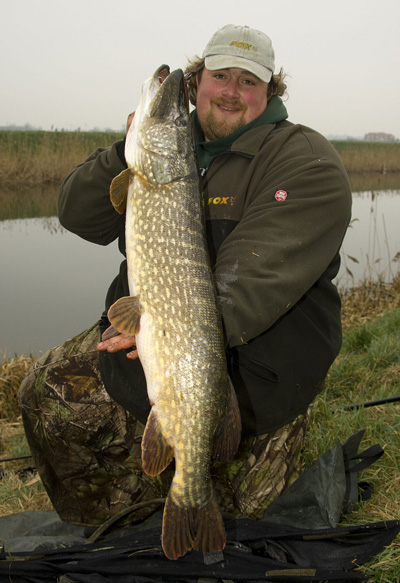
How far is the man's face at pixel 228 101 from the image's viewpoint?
10.1 feet

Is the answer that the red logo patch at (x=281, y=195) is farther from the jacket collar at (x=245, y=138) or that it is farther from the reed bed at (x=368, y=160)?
the reed bed at (x=368, y=160)

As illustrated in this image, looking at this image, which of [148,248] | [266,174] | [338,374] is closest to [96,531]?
[148,248]

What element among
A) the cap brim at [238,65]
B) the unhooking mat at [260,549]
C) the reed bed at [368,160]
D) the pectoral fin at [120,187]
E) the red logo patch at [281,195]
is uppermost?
the reed bed at [368,160]

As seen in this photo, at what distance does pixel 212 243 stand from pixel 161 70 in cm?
86

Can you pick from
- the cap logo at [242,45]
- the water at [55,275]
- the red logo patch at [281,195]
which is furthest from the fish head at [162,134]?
the water at [55,275]

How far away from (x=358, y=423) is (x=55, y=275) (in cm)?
747

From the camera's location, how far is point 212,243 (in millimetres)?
2699

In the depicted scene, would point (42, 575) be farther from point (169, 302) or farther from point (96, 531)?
point (169, 302)

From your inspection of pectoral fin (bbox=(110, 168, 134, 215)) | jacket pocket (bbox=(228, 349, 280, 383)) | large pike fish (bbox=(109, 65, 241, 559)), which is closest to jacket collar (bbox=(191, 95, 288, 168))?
large pike fish (bbox=(109, 65, 241, 559))

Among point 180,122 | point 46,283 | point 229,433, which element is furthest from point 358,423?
point 46,283

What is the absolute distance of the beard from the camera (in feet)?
10.1

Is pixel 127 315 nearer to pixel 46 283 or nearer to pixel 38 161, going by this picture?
pixel 46 283

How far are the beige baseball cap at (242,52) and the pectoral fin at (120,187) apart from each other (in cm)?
120

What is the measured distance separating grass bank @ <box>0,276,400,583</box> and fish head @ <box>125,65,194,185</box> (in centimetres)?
182
